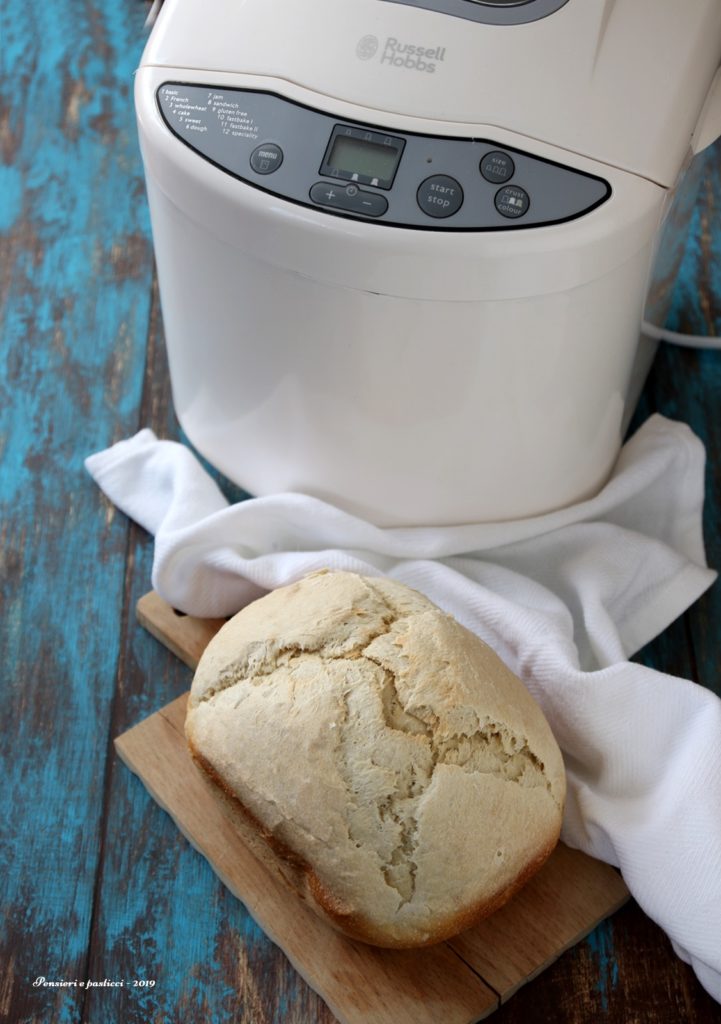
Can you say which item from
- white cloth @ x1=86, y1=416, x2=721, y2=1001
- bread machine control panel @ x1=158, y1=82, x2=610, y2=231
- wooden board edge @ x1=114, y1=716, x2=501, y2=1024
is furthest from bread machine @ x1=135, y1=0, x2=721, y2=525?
wooden board edge @ x1=114, y1=716, x2=501, y2=1024

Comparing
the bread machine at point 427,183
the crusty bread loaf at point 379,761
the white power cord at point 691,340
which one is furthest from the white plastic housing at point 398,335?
the white power cord at point 691,340

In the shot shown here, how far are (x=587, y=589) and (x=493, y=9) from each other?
0.43 metres

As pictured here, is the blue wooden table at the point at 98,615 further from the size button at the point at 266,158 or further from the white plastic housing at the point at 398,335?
the size button at the point at 266,158

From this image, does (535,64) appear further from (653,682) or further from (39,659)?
(39,659)

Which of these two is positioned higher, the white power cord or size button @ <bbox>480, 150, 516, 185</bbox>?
size button @ <bbox>480, 150, 516, 185</bbox>

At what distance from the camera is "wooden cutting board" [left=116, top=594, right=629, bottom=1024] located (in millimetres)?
723

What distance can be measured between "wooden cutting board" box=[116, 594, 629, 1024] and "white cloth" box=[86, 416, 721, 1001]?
0.03m

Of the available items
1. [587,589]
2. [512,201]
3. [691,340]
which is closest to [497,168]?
[512,201]

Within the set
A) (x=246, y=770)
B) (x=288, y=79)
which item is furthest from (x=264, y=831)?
(x=288, y=79)

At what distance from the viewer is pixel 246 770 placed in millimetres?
707

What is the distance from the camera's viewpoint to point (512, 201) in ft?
2.40

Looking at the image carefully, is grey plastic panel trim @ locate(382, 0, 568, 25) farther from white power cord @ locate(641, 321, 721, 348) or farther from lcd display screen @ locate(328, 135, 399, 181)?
white power cord @ locate(641, 321, 721, 348)

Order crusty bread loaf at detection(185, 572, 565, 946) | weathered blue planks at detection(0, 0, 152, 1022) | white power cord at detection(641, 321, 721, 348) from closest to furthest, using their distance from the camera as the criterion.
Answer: crusty bread loaf at detection(185, 572, 565, 946) < weathered blue planks at detection(0, 0, 152, 1022) < white power cord at detection(641, 321, 721, 348)

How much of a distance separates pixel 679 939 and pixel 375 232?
1.61 feet
